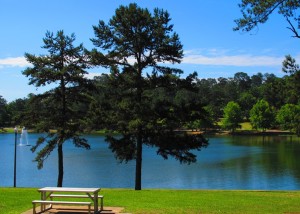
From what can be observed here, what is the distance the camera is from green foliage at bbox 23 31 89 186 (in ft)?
74.5

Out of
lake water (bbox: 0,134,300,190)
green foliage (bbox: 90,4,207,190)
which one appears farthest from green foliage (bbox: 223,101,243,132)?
green foliage (bbox: 90,4,207,190)

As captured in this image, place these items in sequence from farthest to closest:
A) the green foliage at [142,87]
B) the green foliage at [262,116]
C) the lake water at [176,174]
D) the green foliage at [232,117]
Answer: the green foliage at [232,117], the green foliage at [262,116], the lake water at [176,174], the green foliage at [142,87]

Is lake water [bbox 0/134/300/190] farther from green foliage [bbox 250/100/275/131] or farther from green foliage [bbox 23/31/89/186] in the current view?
green foliage [bbox 250/100/275/131]

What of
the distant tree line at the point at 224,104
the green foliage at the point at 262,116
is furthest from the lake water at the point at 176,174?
the green foliage at the point at 262,116

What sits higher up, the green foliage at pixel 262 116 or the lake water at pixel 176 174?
the green foliage at pixel 262 116

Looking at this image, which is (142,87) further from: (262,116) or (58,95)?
(262,116)

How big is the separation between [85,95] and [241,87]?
5298 inches

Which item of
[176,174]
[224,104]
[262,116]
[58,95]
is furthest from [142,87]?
[224,104]

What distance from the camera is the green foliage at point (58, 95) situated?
22.7 meters

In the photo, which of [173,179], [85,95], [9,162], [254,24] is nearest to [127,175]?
[173,179]

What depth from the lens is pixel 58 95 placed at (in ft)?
76.8

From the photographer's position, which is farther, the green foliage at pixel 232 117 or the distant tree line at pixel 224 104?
the green foliage at pixel 232 117

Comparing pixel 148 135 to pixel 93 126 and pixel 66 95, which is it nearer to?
pixel 93 126

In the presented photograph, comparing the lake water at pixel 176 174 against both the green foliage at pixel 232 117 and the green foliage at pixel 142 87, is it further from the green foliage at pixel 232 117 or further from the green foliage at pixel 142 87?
the green foliage at pixel 232 117
